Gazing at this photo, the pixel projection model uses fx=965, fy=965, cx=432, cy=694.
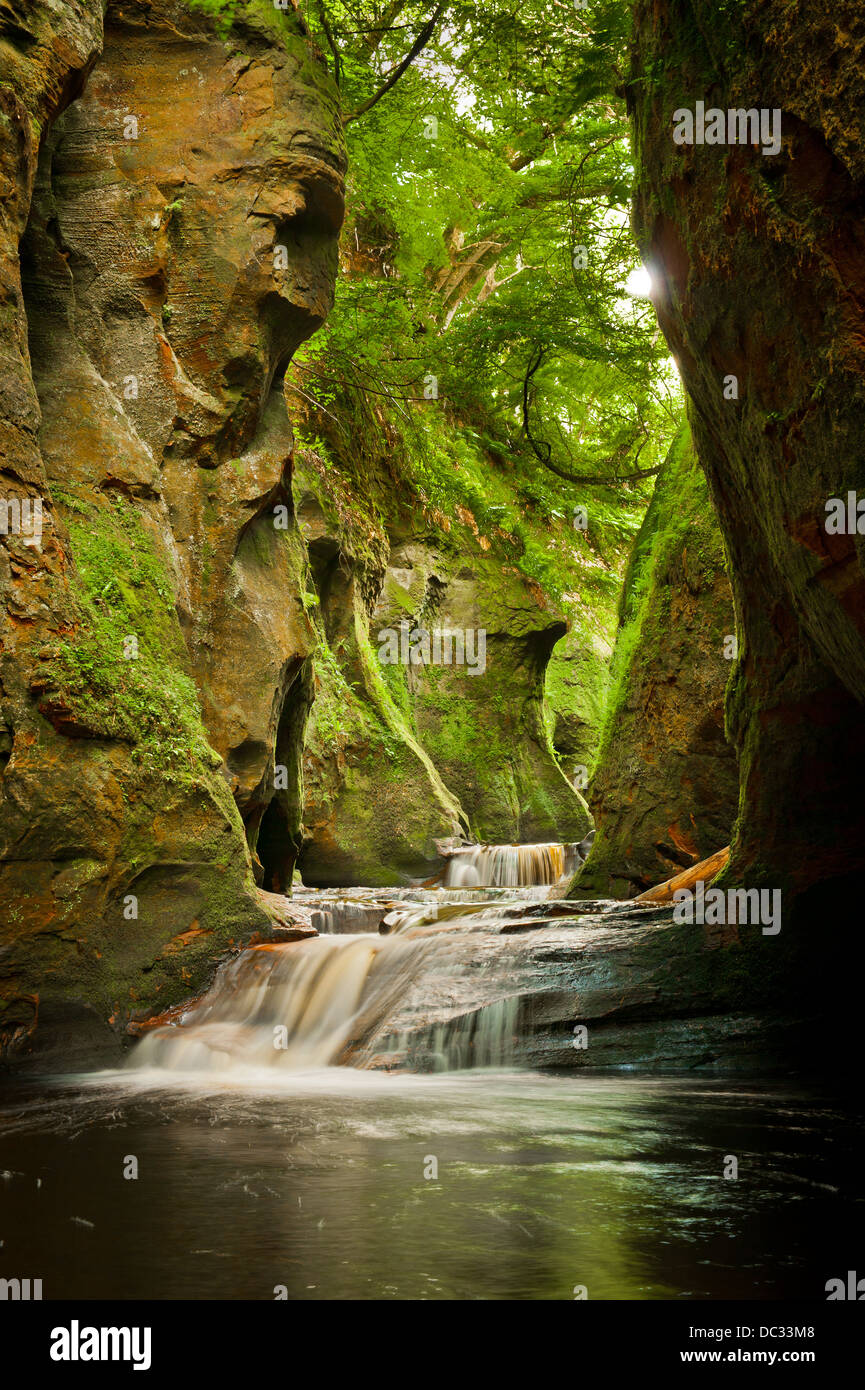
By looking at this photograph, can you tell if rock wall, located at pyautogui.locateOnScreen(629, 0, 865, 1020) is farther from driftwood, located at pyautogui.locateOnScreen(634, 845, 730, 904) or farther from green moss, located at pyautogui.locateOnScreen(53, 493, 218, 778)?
green moss, located at pyautogui.locateOnScreen(53, 493, 218, 778)

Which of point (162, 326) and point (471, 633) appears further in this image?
point (471, 633)

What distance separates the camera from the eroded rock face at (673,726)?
34.8ft

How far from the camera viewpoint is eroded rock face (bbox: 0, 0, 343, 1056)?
6.95m

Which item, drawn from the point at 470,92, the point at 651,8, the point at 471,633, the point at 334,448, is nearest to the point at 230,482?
the point at 651,8

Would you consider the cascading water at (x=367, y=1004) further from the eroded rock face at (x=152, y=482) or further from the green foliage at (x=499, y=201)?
the green foliage at (x=499, y=201)

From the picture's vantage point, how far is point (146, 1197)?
12.5 feet

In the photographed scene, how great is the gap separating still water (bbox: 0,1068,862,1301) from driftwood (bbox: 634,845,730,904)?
2.60 metres

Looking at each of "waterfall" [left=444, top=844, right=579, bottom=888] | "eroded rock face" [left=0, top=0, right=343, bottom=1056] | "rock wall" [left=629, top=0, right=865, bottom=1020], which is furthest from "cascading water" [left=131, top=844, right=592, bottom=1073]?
"waterfall" [left=444, top=844, right=579, bottom=888]

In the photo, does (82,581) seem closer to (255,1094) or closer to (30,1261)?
(255,1094)

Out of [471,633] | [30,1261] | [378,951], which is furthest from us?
[471,633]

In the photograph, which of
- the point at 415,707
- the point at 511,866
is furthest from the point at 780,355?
the point at 415,707

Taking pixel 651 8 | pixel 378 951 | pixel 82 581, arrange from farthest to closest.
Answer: pixel 378 951
pixel 82 581
pixel 651 8

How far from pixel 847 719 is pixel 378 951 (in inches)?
172

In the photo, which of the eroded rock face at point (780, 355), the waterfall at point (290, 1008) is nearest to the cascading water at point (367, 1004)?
the waterfall at point (290, 1008)
